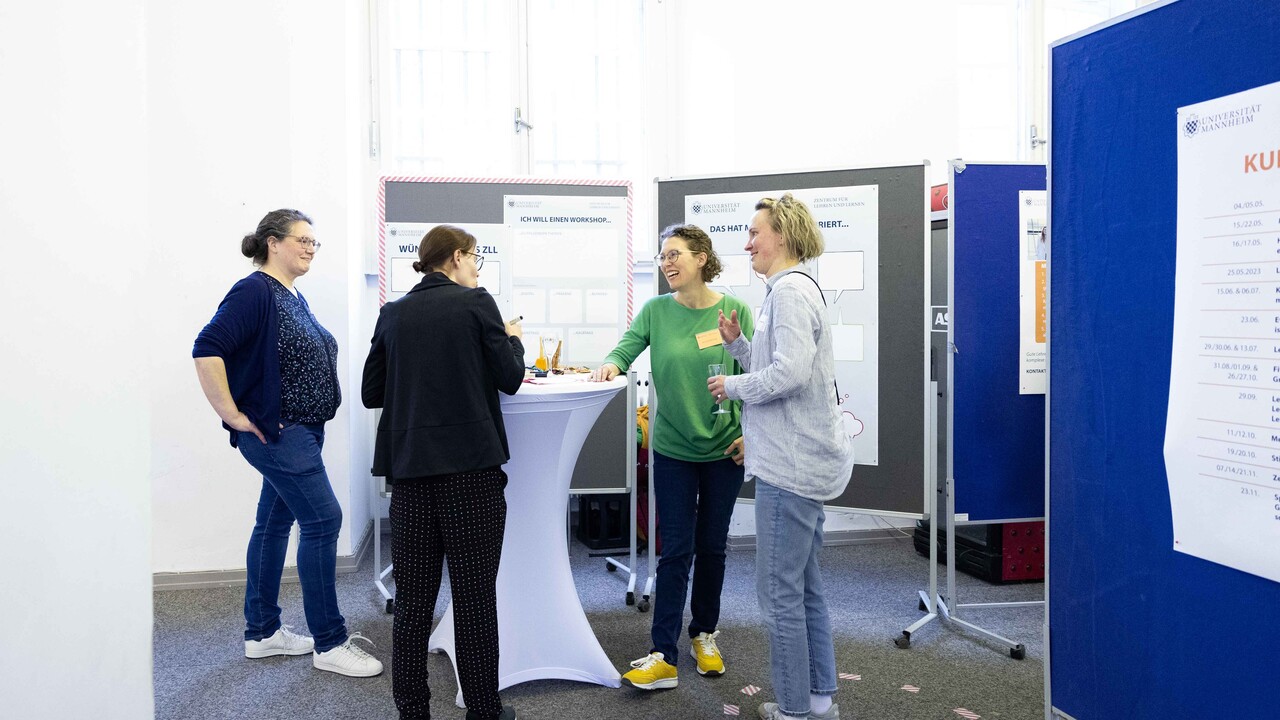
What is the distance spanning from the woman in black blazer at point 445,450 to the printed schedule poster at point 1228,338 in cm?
144

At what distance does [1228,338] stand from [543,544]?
5.75 feet

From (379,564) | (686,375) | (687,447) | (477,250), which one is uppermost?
(477,250)

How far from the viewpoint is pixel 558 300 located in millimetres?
3662

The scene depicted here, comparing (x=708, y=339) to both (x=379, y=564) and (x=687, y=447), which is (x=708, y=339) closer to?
(x=687, y=447)

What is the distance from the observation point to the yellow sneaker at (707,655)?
266 cm

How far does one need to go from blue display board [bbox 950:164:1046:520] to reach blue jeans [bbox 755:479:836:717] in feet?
4.16

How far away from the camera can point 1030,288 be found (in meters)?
3.15

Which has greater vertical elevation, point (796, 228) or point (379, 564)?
point (796, 228)

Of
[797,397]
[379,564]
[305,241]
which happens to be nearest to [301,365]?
[305,241]

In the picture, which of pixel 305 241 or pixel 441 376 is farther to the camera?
pixel 305 241

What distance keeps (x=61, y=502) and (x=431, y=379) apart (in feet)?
2.83

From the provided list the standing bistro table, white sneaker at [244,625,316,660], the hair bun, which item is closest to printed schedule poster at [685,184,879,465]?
the standing bistro table

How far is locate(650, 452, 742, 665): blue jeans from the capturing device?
2.55 meters

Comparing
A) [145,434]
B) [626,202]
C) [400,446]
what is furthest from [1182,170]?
[626,202]
